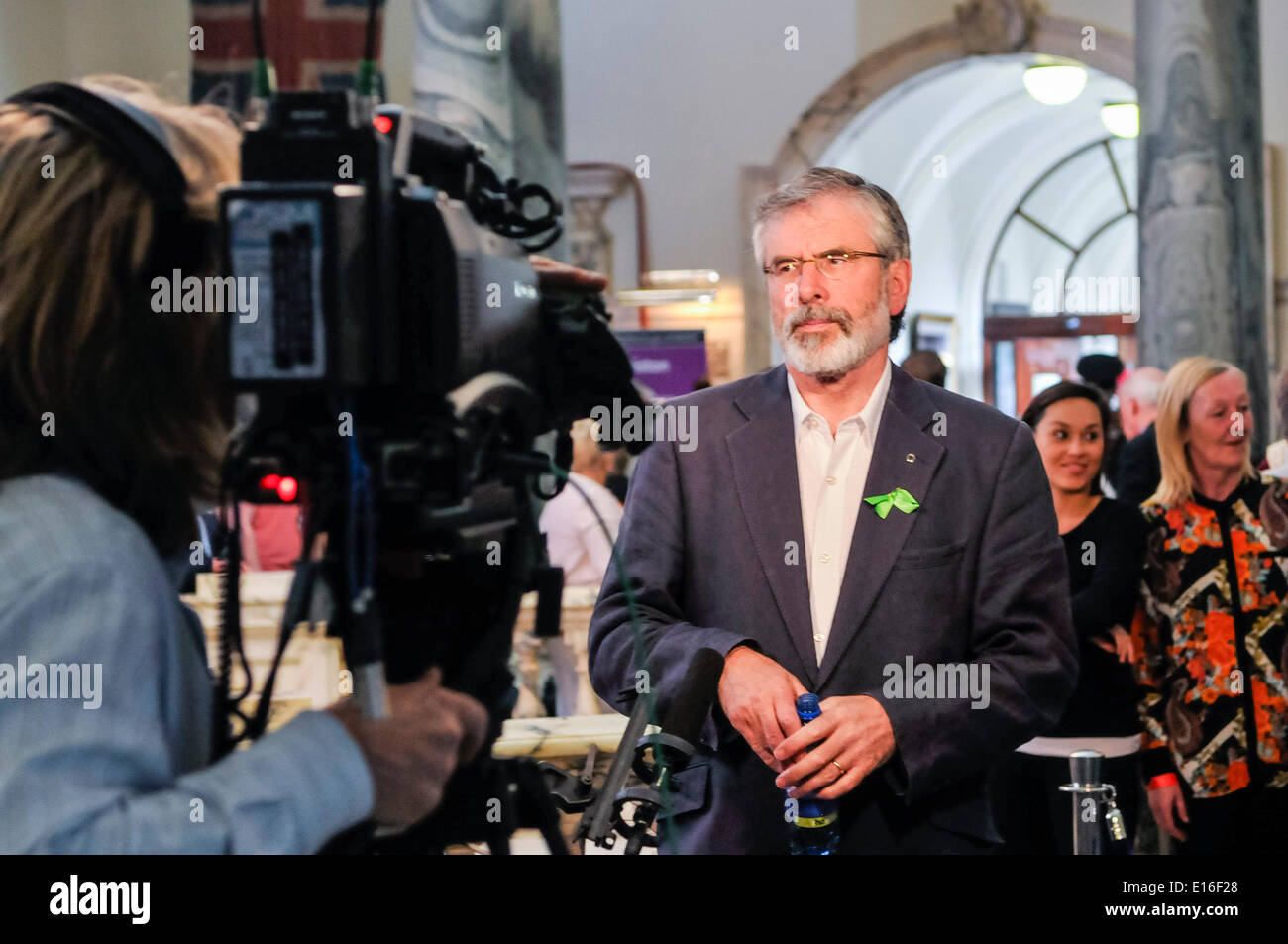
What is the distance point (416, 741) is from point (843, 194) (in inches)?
29.0

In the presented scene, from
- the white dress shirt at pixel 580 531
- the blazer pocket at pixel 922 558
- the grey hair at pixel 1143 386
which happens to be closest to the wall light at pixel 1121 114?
the grey hair at pixel 1143 386

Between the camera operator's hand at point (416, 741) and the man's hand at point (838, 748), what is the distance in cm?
33

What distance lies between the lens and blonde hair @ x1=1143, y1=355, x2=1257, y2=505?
2523 millimetres

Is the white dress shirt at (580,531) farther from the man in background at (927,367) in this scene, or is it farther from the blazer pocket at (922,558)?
the man in background at (927,367)

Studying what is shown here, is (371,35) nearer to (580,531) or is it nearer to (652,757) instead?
(580,531)

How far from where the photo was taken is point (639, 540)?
1.58 metres

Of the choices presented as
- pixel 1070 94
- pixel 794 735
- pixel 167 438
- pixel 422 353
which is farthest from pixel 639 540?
pixel 1070 94

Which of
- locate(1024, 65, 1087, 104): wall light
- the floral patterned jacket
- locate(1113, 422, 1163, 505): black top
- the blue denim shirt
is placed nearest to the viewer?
the blue denim shirt

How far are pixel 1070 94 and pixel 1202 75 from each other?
380cm

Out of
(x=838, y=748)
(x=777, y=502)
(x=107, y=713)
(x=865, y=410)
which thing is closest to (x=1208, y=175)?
(x=865, y=410)

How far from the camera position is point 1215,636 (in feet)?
7.97

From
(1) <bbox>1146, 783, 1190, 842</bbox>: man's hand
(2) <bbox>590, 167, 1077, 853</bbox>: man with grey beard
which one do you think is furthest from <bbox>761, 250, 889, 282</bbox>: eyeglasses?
(1) <bbox>1146, 783, 1190, 842</bbox>: man's hand

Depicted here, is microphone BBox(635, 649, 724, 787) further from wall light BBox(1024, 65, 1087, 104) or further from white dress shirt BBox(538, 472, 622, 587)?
wall light BBox(1024, 65, 1087, 104)

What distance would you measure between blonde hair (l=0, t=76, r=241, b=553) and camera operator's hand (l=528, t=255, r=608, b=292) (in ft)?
0.91
